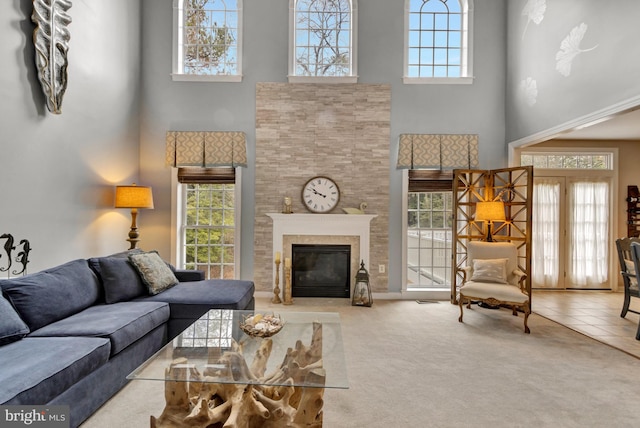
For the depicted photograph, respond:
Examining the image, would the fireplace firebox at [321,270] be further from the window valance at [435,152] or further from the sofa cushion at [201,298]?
the window valance at [435,152]

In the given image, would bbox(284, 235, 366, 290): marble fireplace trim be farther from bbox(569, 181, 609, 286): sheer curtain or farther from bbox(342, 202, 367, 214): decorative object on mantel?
bbox(569, 181, 609, 286): sheer curtain

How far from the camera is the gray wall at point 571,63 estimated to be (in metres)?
3.01

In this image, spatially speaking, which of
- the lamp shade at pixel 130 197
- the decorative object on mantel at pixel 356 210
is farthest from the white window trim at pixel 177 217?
the decorative object on mantel at pixel 356 210

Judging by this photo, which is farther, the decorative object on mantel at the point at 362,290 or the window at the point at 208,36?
the window at the point at 208,36

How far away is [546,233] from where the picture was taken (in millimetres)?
5727

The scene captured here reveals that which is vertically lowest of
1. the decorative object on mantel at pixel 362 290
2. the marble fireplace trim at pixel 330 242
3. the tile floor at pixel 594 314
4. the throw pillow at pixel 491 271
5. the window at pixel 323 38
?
the tile floor at pixel 594 314

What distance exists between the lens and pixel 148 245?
4906 mm

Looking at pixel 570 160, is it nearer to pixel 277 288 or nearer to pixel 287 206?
pixel 287 206

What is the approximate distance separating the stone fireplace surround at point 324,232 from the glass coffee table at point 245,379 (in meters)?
2.74

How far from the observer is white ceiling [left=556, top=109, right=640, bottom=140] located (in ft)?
14.1

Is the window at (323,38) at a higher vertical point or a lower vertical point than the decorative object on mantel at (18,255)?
higher

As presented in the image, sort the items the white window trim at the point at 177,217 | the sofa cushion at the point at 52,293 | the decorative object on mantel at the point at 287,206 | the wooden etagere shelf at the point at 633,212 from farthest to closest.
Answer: the wooden etagere shelf at the point at 633,212 → the white window trim at the point at 177,217 → the decorative object on mantel at the point at 287,206 → the sofa cushion at the point at 52,293

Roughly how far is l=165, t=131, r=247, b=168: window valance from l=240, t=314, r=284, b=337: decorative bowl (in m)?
3.05

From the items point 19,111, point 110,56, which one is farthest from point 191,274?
point 110,56
